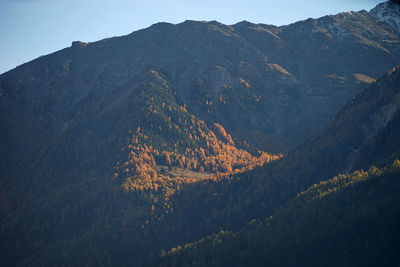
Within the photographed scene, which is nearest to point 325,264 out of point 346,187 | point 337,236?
point 337,236

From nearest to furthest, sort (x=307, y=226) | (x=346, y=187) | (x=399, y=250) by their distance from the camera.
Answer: (x=399, y=250) < (x=307, y=226) < (x=346, y=187)

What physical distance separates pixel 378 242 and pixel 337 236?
16339 mm

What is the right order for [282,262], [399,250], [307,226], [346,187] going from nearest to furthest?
[399,250] → [282,262] → [307,226] → [346,187]

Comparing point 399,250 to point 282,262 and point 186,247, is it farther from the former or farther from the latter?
point 186,247

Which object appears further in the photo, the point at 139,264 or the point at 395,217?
the point at 139,264

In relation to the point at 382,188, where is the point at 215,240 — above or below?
below

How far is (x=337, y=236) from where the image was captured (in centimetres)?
16325

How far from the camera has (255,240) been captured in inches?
6924

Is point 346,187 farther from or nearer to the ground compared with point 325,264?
farther from the ground

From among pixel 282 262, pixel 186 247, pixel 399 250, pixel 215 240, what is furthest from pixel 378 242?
pixel 186 247

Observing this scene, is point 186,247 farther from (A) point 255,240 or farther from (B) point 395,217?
(B) point 395,217

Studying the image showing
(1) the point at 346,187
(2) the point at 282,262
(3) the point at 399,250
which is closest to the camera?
(3) the point at 399,250

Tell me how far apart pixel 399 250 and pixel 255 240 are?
192 feet

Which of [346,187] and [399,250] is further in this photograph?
[346,187]
